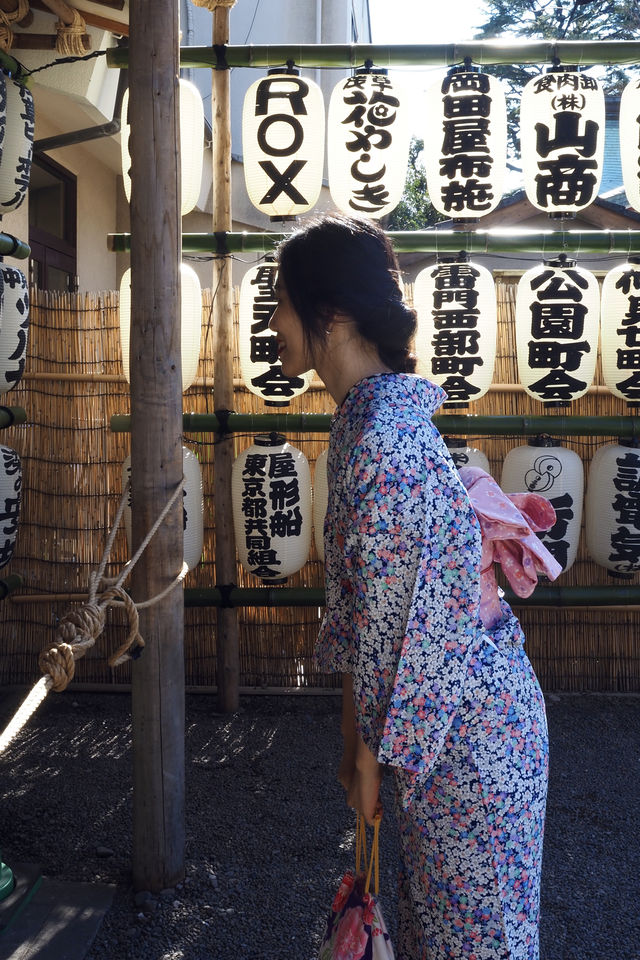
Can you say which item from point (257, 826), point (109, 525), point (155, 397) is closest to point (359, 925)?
point (155, 397)

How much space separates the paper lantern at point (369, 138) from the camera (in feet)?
15.5

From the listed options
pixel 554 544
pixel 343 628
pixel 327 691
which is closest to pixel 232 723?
pixel 327 691

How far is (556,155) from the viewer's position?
4.73 metres

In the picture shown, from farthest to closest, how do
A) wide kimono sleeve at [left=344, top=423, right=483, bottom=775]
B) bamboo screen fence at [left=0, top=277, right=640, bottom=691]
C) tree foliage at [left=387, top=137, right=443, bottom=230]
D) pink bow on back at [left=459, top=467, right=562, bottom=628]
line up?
tree foliage at [left=387, top=137, right=443, bottom=230] < bamboo screen fence at [left=0, top=277, right=640, bottom=691] < pink bow on back at [left=459, top=467, right=562, bottom=628] < wide kimono sleeve at [left=344, top=423, right=483, bottom=775]

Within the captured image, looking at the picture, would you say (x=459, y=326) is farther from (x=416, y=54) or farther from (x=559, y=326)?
(x=416, y=54)

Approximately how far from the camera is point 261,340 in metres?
4.79

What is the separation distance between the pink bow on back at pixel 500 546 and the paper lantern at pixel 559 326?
312 cm

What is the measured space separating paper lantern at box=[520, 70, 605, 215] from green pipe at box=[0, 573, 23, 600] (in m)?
3.96

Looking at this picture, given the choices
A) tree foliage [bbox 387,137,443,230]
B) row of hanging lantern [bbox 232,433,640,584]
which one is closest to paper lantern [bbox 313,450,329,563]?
row of hanging lantern [bbox 232,433,640,584]

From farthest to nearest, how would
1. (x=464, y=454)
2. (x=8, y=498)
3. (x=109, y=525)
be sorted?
(x=109, y=525) → (x=464, y=454) → (x=8, y=498)

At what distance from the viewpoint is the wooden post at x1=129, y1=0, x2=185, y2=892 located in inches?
115

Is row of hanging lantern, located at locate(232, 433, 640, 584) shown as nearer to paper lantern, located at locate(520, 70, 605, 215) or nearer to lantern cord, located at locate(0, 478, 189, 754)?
paper lantern, located at locate(520, 70, 605, 215)

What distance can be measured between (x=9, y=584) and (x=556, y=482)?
3.44 metres

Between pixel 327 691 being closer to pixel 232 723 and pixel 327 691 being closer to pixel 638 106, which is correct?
pixel 232 723
